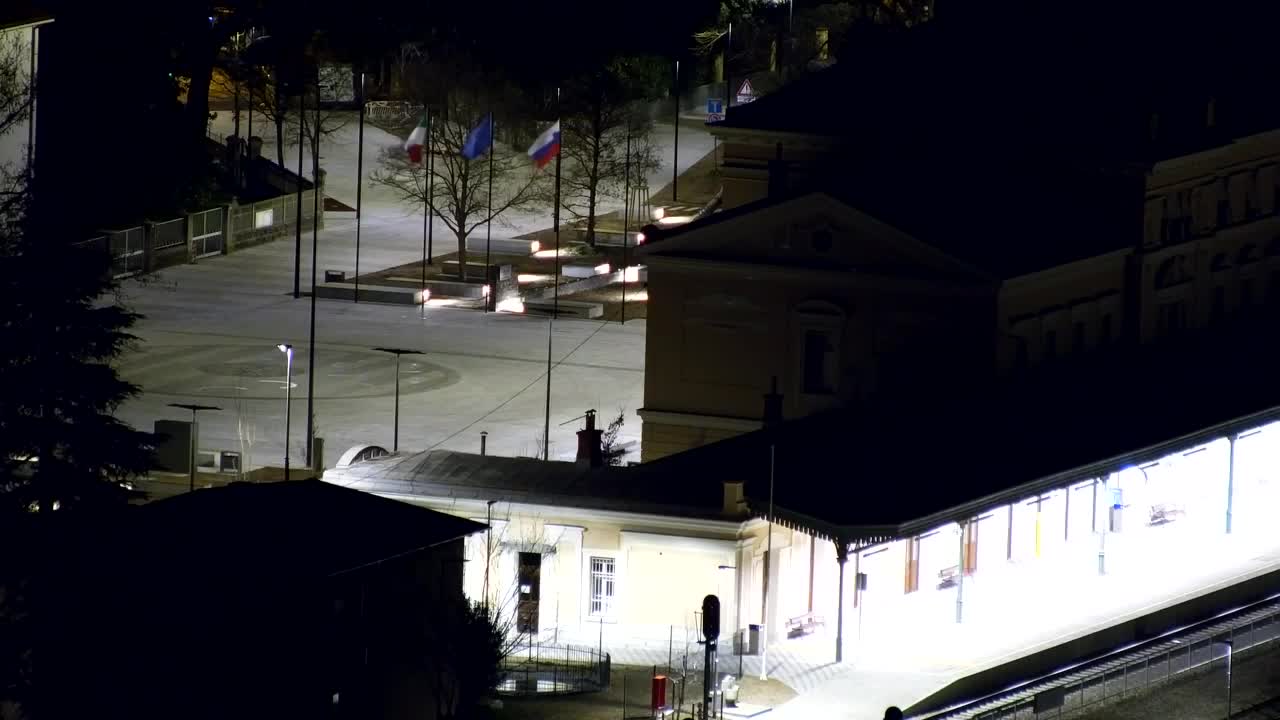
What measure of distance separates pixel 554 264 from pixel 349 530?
65876 mm

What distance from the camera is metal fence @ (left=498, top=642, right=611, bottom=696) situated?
53.8 m

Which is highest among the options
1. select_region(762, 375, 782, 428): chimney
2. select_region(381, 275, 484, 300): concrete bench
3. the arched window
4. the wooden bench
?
the arched window

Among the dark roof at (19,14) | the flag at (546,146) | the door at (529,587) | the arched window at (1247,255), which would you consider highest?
the dark roof at (19,14)

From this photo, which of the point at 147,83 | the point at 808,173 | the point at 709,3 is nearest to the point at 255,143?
the point at 147,83

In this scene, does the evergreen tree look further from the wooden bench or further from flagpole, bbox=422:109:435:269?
flagpole, bbox=422:109:435:269

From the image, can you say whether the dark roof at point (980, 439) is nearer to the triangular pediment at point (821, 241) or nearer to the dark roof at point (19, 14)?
the triangular pediment at point (821, 241)

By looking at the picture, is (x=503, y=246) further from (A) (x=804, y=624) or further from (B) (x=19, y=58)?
(A) (x=804, y=624)

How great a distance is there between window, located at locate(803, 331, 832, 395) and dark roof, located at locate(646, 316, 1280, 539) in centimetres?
259

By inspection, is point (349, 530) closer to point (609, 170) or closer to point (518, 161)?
point (609, 170)

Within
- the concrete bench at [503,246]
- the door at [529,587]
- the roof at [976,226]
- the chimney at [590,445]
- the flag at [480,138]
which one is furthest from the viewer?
the concrete bench at [503,246]

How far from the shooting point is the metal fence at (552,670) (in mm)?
53781

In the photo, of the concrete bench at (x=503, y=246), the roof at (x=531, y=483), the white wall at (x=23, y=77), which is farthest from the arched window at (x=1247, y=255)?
the concrete bench at (x=503, y=246)

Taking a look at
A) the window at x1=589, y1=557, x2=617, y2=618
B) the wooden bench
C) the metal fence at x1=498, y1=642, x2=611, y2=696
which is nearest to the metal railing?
the wooden bench

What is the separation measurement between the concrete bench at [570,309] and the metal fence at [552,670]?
47233 millimetres
